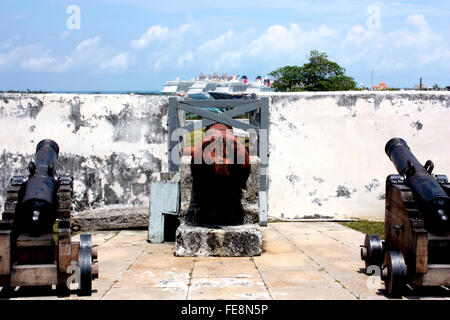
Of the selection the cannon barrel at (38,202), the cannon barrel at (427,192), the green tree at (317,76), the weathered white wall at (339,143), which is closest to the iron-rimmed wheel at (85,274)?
the cannon barrel at (38,202)

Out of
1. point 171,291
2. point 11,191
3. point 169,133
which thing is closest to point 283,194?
point 169,133

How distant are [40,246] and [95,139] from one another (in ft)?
15.9

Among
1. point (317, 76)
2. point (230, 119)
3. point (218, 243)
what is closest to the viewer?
point (218, 243)

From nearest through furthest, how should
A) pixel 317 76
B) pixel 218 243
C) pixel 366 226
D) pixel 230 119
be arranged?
pixel 218 243
pixel 366 226
pixel 230 119
pixel 317 76

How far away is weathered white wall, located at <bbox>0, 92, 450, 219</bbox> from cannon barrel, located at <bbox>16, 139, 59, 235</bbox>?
4263 mm

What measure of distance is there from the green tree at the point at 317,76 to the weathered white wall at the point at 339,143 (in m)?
47.6

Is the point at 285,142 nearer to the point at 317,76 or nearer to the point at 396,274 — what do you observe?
the point at 396,274

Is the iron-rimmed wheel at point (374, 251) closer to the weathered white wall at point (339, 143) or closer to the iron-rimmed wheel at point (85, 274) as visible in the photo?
the iron-rimmed wheel at point (85, 274)

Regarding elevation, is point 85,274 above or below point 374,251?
below

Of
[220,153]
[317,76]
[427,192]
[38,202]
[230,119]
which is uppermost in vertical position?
[317,76]

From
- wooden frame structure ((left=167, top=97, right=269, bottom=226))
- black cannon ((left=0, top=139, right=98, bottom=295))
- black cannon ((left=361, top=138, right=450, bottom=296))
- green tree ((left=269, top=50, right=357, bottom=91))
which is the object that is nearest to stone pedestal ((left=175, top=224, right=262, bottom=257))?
black cannon ((left=361, top=138, right=450, bottom=296))

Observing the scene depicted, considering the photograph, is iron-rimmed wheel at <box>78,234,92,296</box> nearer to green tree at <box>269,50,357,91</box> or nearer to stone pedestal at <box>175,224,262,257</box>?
stone pedestal at <box>175,224,262,257</box>

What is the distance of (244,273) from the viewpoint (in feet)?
20.0

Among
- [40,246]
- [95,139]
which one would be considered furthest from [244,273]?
[95,139]
